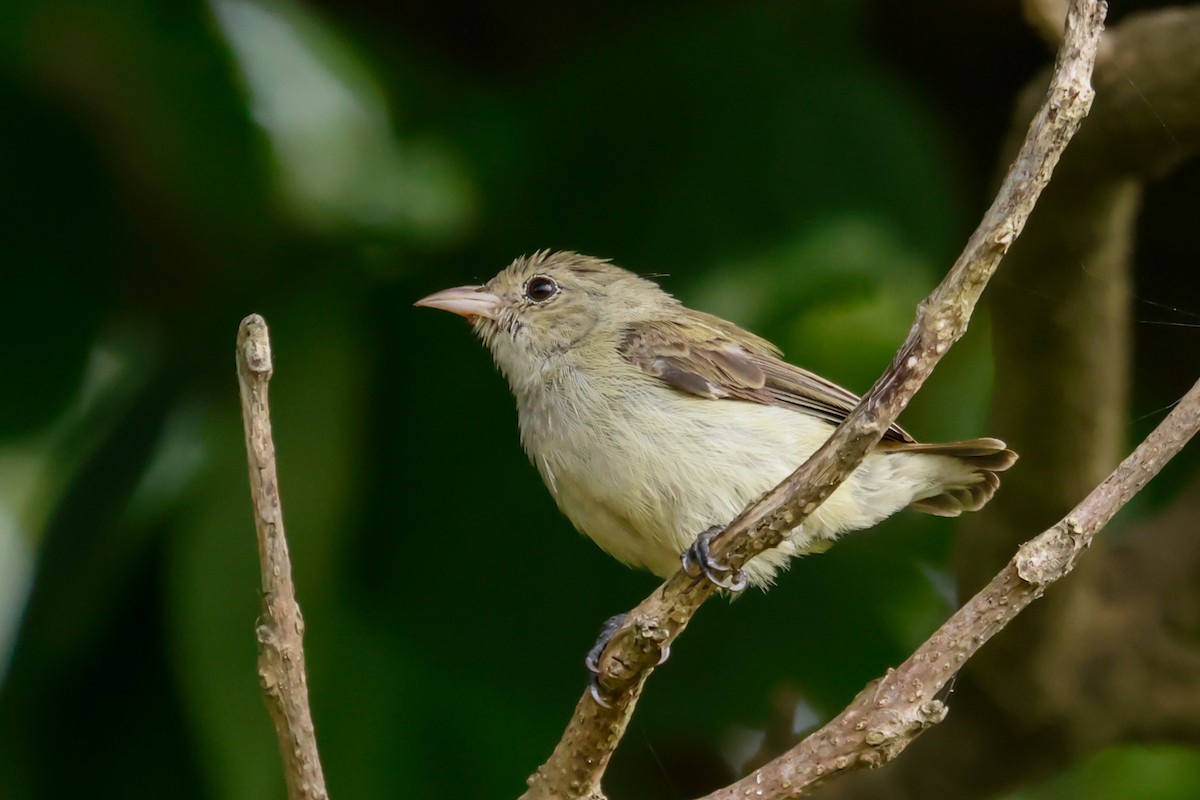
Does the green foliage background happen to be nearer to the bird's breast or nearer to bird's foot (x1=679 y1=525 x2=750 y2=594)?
the bird's breast

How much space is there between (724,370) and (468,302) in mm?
628

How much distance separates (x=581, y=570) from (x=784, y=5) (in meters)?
1.72

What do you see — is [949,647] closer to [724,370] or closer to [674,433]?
[674,433]

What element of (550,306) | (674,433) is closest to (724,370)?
(674,433)

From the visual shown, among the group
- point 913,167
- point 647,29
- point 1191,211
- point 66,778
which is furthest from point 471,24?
point 66,778

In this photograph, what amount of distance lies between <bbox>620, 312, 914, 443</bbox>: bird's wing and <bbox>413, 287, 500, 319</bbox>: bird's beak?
363 mm

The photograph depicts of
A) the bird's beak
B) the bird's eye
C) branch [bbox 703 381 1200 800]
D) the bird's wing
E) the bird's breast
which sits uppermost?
the bird's eye

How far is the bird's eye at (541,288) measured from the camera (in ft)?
10.6

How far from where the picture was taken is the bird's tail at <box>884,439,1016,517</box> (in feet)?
9.05

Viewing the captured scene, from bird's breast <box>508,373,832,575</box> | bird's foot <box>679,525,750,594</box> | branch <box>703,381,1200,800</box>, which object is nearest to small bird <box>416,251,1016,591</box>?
bird's breast <box>508,373,832,575</box>

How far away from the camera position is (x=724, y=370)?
2896 millimetres

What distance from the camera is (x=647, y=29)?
398 centimetres

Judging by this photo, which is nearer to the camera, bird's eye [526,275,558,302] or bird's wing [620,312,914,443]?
bird's wing [620,312,914,443]

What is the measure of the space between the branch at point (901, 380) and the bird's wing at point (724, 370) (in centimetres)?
80
